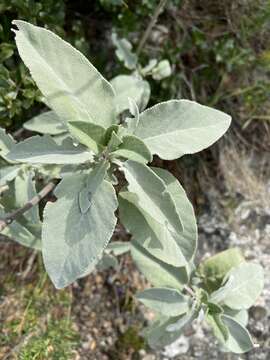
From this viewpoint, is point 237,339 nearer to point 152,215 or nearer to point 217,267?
point 217,267

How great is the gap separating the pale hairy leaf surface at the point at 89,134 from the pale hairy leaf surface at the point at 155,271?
52 cm

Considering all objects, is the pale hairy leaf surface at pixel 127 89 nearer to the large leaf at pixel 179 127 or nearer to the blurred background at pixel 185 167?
the blurred background at pixel 185 167

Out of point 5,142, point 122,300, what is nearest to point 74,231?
point 5,142

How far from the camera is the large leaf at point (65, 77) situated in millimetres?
1097

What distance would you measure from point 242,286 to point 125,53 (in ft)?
2.50

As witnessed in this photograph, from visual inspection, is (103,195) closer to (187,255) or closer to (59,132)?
(187,255)

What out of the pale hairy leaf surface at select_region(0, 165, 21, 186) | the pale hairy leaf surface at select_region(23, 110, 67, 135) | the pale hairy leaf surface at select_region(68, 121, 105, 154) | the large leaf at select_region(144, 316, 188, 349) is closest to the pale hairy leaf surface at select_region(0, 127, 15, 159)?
the pale hairy leaf surface at select_region(0, 165, 21, 186)

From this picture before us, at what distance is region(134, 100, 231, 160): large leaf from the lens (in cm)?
119

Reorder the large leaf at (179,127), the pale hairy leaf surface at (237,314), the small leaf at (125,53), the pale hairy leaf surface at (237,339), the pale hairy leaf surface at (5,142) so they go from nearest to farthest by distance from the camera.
Answer: the large leaf at (179,127) → the pale hairy leaf surface at (5,142) → the pale hairy leaf surface at (237,339) → the pale hairy leaf surface at (237,314) → the small leaf at (125,53)

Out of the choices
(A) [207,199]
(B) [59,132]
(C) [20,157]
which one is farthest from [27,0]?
(A) [207,199]

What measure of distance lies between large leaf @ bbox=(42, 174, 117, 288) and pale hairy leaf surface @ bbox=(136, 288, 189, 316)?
46 centimetres

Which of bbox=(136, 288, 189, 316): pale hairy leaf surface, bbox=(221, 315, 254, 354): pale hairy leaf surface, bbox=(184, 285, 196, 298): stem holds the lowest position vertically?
bbox=(221, 315, 254, 354): pale hairy leaf surface

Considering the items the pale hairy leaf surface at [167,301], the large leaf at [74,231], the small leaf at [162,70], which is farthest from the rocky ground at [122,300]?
the large leaf at [74,231]

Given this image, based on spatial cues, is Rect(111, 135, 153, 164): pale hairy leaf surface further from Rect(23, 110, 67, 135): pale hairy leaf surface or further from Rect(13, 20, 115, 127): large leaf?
Rect(23, 110, 67, 135): pale hairy leaf surface
